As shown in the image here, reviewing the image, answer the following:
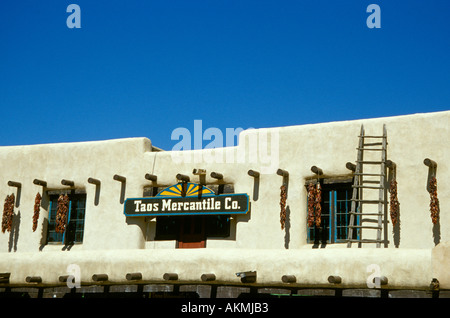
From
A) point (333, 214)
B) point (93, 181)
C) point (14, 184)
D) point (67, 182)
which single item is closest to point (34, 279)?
point (93, 181)

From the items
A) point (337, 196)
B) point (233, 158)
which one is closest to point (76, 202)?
point (233, 158)

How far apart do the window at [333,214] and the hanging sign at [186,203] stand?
7.87 ft

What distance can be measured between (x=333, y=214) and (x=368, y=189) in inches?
52.6

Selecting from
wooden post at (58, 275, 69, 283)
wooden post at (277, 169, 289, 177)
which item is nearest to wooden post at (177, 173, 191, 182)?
wooden post at (277, 169, 289, 177)

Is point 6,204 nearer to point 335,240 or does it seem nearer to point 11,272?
point 11,272

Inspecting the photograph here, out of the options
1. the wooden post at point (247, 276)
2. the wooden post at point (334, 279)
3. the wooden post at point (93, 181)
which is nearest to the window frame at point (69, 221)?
the wooden post at point (93, 181)

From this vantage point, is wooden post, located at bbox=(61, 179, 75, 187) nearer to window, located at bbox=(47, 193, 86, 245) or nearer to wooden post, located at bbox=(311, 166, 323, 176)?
window, located at bbox=(47, 193, 86, 245)

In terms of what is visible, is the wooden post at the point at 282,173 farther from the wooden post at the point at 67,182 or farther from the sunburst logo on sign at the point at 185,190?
the wooden post at the point at 67,182

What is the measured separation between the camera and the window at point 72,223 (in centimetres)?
2280

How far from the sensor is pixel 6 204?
2344cm
